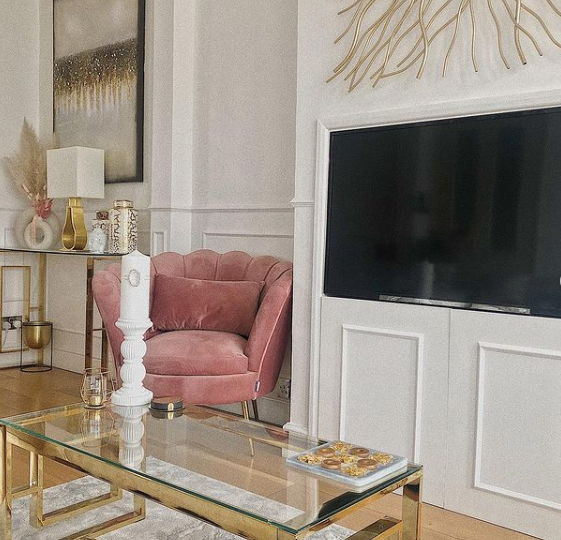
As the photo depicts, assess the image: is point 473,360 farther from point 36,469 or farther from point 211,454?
point 36,469

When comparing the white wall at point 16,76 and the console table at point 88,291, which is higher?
the white wall at point 16,76

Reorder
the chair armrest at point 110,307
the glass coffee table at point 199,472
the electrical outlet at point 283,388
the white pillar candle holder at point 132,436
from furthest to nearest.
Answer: the electrical outlet at point 283,388 → the chair armrest at point 110,307 → the white pillar candle holder at point 132,436 → the glass coffee table at point 199,472

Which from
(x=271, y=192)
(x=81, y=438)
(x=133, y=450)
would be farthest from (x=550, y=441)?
(x=271, y=192)

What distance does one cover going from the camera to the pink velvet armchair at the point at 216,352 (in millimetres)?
2832

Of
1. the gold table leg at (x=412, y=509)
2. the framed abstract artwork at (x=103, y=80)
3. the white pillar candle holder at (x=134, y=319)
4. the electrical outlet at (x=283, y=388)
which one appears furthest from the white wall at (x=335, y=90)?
the framed abstract artwork at (x=103, y=80)

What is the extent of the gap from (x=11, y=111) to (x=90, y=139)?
701mm

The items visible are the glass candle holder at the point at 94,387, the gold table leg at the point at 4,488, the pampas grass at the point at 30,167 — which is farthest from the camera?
the pampas grass at the point at 30,167

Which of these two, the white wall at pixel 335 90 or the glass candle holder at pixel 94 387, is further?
the white wall at pixel 335 90

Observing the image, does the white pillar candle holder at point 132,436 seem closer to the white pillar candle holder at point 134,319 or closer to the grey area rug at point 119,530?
the white pillar candle holder at point 134,319

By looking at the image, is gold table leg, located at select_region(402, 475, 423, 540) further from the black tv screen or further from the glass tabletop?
the glass tabletop

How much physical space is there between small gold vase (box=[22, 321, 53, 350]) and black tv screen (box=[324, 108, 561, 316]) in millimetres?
2655

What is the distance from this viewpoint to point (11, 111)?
4758 mm

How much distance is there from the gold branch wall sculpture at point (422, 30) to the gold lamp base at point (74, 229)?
225 cm

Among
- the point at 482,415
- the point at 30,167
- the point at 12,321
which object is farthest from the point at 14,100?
the point at 482,415
